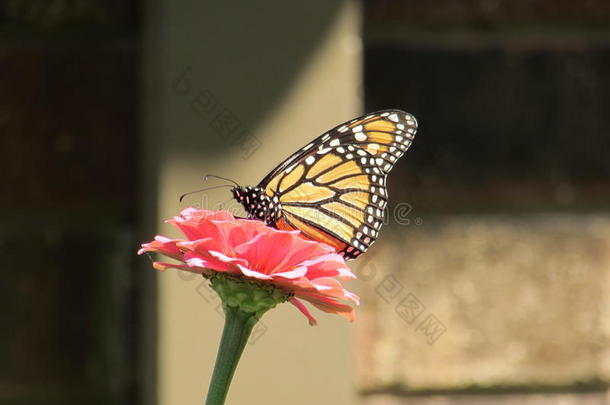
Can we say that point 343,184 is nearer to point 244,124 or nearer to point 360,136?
point 360,136

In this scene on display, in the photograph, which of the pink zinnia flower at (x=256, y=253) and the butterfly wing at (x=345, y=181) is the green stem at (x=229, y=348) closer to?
the pink zinnia flower at (x=256, y=253)

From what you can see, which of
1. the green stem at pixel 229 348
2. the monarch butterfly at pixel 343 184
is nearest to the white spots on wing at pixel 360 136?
the monarch butterfly at pixel 343 184

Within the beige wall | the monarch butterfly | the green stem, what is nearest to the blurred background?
the beige wall

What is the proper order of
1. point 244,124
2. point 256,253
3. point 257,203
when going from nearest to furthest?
point 256,253
point 257,203
point 244,124

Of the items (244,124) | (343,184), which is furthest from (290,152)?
(343,184)

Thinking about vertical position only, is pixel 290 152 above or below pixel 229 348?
above

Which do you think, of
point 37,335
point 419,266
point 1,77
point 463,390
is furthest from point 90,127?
point 463,390
